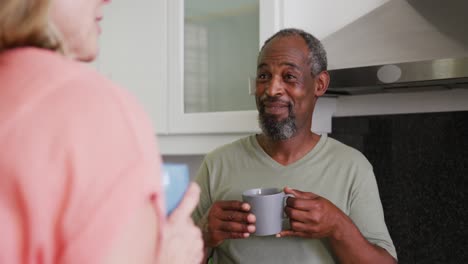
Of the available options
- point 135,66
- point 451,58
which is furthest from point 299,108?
point 135,66

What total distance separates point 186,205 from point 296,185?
0.72 meters

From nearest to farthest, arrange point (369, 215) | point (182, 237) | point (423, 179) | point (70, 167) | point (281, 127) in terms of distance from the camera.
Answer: point (70, 167) → point (182, 237) → point (369, 215) → point (281, 127) → point (423, 179)

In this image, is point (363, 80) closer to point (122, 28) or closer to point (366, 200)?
point (366, 200)

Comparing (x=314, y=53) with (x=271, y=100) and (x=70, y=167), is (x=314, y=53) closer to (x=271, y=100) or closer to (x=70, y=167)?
(x=271, y=100)

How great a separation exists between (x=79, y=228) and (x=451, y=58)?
0.90 m

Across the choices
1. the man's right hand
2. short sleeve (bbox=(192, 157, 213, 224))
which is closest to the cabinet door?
short sleeve (bbox=(192, 157, 213, 224))

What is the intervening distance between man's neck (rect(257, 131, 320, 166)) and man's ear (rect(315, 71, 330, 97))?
0.11 meters

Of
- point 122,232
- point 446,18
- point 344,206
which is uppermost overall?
point 446,18

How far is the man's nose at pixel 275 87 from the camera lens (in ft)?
4.00

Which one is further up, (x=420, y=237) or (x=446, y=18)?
(x=446, y=18)

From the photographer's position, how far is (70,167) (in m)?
0.37

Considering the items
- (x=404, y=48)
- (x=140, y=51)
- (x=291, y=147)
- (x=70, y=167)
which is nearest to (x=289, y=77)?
(x=291, y=147)

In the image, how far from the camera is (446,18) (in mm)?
1215

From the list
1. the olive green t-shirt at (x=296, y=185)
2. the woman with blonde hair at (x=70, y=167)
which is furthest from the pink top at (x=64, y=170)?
the olive green t-shirt at (x=296, y=185)
